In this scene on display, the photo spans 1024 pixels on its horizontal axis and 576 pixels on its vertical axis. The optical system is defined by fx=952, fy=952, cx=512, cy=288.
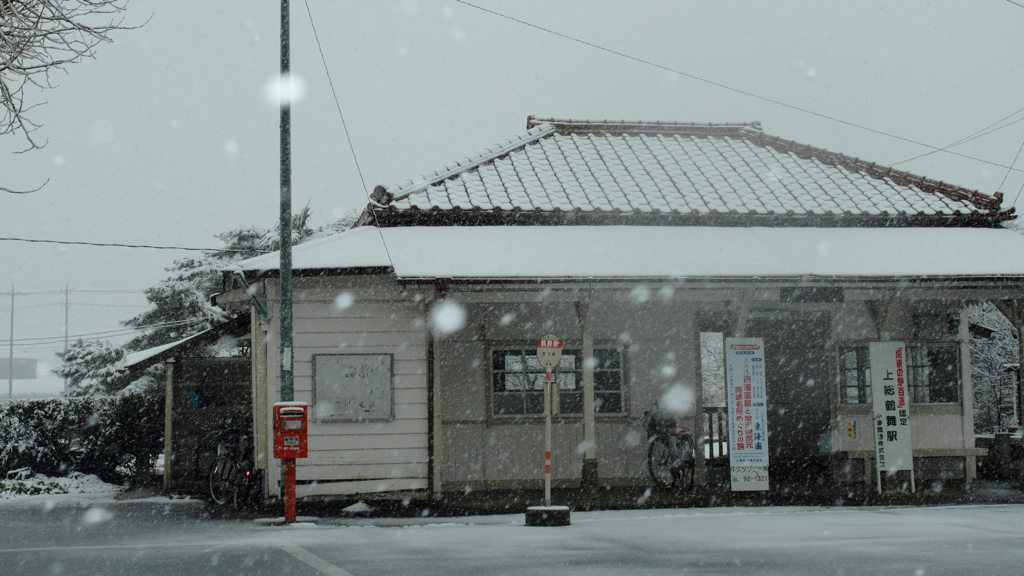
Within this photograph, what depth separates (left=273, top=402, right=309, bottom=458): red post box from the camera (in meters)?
10.8

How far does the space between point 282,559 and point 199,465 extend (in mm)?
8473

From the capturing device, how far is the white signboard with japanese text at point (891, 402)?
504 inches

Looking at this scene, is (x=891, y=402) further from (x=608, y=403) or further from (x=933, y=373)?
(x=608, y=403)

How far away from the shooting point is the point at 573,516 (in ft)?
36.4

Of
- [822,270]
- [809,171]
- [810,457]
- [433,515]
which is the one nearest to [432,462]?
[433,515]

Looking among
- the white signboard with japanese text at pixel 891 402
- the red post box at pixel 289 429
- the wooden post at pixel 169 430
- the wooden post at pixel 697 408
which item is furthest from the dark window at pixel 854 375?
the wooden post at pixel 169 430

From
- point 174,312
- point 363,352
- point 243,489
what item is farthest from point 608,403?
point 174,312

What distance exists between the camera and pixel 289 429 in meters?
10.9

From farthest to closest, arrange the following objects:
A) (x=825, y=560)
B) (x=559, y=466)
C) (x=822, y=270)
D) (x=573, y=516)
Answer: (x=559, y=466) → (x=822, y=270) → (x=573, y=516) → (x=825, y=560)

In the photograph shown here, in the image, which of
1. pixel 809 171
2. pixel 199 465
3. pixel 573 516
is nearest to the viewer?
pixel 573 516

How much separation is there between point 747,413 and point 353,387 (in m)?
5.34

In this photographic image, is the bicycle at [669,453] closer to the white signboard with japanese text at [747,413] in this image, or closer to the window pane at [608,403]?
the window pane at [608,403]

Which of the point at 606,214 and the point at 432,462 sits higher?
the point at 606,214

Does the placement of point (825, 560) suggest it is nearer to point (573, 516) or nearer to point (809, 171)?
point (573, 516)
